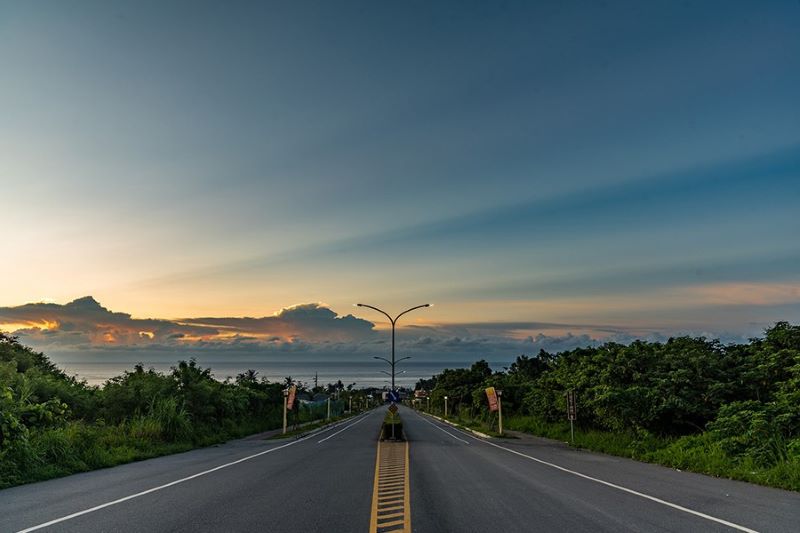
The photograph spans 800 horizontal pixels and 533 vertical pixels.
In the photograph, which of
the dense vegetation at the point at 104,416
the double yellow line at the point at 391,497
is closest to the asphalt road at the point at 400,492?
the double yellow line at the point at 391,497

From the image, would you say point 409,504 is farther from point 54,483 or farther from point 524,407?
point 524,407

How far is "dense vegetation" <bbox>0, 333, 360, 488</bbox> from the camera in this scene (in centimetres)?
1584

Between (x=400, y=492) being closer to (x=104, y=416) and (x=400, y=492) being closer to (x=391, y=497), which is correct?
(x=391, y=497)

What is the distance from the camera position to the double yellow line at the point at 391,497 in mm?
8922

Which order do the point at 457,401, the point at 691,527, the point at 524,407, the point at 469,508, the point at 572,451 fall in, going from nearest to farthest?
the point at 691,527, the point at 469,508, the point at 572,451, the point at 524,407, the point at 457,401

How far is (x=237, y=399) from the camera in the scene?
3991 centimetres

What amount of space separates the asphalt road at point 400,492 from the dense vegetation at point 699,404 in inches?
74.1

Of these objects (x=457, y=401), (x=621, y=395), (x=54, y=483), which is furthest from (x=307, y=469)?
(x=457, y=401)

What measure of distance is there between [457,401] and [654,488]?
75331mm

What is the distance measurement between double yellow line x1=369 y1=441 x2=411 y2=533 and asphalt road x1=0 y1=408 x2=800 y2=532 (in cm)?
14

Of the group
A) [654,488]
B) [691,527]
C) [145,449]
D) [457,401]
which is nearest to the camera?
[691,527]

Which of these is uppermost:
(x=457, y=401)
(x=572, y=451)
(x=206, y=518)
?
(x=206, y=518)

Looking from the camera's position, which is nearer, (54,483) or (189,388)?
(54,483)

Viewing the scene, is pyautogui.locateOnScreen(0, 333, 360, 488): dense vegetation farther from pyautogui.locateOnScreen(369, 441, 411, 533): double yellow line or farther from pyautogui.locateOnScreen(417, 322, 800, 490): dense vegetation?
pyautogui.locateOnScreen(417, 322, 800, 490): dense vegetation
